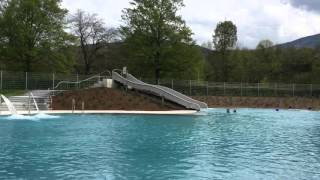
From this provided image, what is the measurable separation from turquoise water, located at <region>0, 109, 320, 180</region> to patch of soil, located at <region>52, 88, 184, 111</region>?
43.9ft

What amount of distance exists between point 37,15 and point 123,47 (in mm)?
12817

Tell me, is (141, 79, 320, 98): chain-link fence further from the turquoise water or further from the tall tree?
the turquoise water

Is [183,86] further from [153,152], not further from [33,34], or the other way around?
[153,152]

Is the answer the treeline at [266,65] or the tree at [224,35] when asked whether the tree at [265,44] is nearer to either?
the treeline at [266,65]

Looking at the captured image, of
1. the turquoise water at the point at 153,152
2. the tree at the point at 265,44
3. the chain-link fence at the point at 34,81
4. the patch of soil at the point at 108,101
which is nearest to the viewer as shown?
the turquoise water at the point at 153,152

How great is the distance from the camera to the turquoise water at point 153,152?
13.8 m

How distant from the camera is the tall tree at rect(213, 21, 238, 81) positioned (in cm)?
8506

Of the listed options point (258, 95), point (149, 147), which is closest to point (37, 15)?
point (258, 95)

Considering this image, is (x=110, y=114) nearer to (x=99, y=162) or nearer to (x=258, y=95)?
(x=99, y=162)

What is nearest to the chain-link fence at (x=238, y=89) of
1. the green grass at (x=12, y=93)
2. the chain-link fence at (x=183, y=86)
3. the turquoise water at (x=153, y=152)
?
the chain-link fence at (x=183, y=86)

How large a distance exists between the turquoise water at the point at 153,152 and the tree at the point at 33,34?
2644cm

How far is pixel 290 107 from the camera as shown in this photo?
5838cm

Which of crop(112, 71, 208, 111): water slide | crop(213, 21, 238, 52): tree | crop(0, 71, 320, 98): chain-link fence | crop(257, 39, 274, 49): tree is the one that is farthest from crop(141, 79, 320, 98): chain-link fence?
crop(257, 39, 274, 49): tree

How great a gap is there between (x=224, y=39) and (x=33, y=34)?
4085 cm
